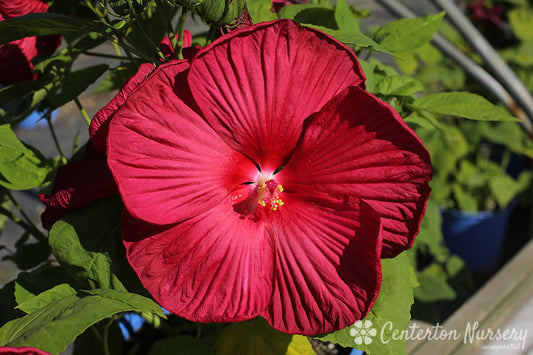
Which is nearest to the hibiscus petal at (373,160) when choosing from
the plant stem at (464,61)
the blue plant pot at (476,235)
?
the plant stem at (464,61)

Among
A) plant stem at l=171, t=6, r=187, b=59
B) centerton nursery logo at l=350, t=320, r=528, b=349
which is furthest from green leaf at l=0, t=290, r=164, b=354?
centerton nursery logo at l=350, t=320, r=528, b=349

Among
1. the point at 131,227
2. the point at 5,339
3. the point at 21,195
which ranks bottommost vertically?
the point at 21,195

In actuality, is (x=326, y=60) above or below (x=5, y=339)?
above

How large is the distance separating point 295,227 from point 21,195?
2190 millimetres

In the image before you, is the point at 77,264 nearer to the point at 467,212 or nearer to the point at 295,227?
the point at 295,227

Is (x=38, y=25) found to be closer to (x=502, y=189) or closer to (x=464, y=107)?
(x=464, y=107)

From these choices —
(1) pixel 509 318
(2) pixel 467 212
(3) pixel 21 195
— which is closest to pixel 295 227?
(1) pixel 509 318

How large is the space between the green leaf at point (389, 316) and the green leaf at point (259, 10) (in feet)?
0.93

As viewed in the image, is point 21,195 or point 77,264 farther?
point 21,195

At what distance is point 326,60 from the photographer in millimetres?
435

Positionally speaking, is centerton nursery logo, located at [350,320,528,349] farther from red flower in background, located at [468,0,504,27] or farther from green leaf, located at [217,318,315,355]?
red flower in background, located at [468,0,504,27]

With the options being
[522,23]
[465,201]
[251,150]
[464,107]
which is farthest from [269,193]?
[522,23]

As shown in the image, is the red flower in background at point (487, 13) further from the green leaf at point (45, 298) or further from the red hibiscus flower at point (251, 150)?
the green leaf at point (45, 298)

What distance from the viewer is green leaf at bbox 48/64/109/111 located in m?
0.64
